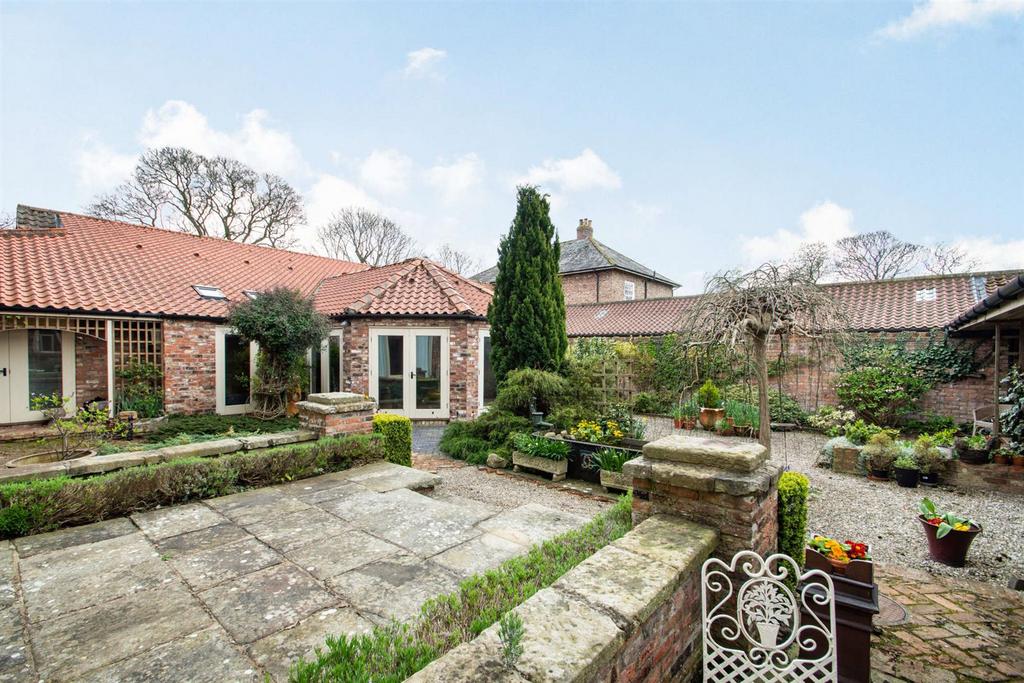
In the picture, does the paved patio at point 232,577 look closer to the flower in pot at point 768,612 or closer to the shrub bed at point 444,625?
the shrub bed at point 444,625

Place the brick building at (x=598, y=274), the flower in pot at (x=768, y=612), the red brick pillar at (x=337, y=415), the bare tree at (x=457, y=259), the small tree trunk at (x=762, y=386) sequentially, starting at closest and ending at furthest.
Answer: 1. the flower in pot at (x=768, y=612)
2. the red brick pillar at (x=337, y=415)
3. the small tree trunk at (x=762, y=386)
4. the brick building at (x=598, y=274)
5. the bare tree at (x=457, y=259)

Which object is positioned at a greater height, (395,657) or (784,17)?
(784,17)

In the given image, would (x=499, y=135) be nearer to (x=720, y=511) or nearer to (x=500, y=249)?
(x=500, y=249)

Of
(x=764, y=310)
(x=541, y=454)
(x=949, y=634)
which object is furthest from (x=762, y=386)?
(x=541, y=454)

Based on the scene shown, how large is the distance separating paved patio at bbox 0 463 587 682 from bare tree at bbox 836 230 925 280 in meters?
29.5

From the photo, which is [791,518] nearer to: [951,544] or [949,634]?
[949,634]

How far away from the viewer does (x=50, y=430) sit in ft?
29.1

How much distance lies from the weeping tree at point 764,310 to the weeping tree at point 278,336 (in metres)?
9.23

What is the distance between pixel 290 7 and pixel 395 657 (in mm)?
8934

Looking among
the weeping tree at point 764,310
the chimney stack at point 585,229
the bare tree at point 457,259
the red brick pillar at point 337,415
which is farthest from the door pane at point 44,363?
the bare tree at point 457,259

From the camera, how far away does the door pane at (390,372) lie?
37.1ft

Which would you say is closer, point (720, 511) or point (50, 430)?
point (720, 511)

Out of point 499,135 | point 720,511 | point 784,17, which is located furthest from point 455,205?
point 720,511

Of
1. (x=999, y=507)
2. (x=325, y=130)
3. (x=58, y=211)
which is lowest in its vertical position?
(x=999, y=507)
